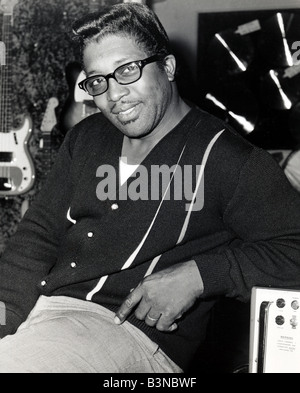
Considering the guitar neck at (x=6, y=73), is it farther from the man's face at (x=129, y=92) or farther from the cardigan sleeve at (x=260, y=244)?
the cardigan sleeve at (x=260, y=244)

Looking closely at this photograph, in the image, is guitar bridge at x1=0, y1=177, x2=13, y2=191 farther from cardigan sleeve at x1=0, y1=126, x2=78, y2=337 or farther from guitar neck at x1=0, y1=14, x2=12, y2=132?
cardigan sleeve at x1=0, y1=126, x2=78, y2=337

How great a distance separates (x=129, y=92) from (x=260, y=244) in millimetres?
436

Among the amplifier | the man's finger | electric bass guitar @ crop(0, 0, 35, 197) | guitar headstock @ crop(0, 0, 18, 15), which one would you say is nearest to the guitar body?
electric bass guitar @ crop(0, 0, 35, 197)

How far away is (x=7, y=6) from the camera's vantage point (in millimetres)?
2715

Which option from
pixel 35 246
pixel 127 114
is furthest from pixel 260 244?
pixel 35 246

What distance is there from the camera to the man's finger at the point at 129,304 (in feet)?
3.65

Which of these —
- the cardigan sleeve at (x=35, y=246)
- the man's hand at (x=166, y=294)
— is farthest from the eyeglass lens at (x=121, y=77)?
the man's hand at (x=166, y=294)

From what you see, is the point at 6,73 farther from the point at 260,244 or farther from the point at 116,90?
the point at 260,244

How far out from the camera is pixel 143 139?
1.35 metres

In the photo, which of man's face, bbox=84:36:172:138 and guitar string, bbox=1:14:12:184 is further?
guitar string, bbox=1:14:12:184

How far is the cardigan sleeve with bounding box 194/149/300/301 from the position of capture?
1.12m

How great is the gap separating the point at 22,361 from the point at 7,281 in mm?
294
